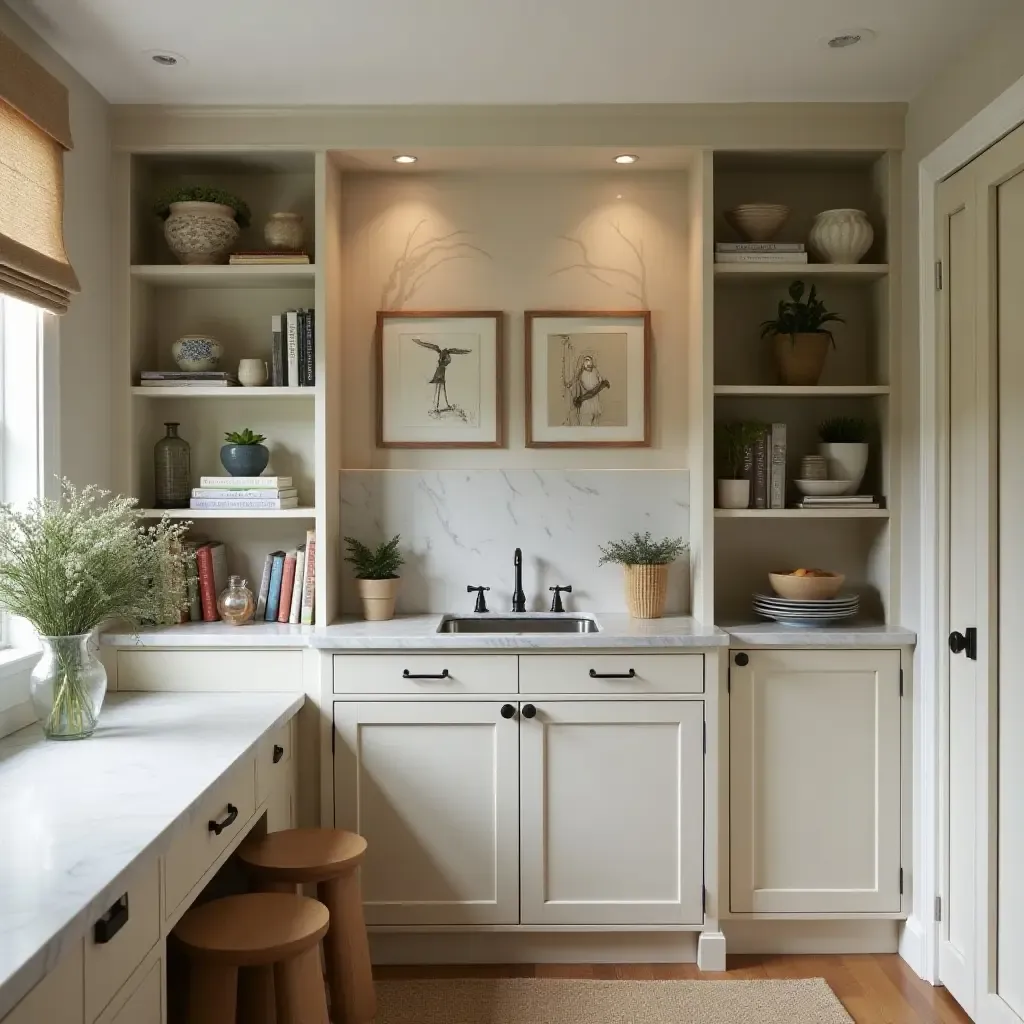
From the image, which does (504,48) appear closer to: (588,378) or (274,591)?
(588,378)

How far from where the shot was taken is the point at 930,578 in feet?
9.27

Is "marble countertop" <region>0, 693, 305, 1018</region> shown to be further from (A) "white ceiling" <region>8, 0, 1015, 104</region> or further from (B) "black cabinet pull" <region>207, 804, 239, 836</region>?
(A) "white ceiling" <region>8, 0, 1015, 104</region>

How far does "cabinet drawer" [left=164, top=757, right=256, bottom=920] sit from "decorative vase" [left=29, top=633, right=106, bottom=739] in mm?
404

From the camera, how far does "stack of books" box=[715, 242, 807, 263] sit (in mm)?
3084

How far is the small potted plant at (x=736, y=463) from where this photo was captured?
3.12 metres

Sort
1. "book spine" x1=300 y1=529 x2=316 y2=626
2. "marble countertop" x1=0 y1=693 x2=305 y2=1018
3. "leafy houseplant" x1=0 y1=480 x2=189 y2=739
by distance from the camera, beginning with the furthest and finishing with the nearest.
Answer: "book spine" x1=300 y1=529 x2=316 y2=626 → "leafy houseplant" x1=0 y1=480 x2=189 y2=739 → "marble countertop" x1=0 y1=693 x2=305 y2=1018

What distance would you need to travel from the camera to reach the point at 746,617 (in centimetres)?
325

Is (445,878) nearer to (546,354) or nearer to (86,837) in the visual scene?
(86,837)

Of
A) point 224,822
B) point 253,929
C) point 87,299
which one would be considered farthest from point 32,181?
point 253,929

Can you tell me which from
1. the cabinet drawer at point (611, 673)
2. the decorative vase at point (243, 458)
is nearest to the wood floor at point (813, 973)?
the cabinet drawer at point (611, 673)

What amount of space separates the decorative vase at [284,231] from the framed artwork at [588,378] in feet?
2.62

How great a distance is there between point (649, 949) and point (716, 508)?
1.36 m

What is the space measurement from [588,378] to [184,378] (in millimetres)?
1313

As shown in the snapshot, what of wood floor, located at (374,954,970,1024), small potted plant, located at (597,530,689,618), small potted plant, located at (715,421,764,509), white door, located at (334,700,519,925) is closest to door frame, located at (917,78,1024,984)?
wood floor, located at (374,954,970,1024)
